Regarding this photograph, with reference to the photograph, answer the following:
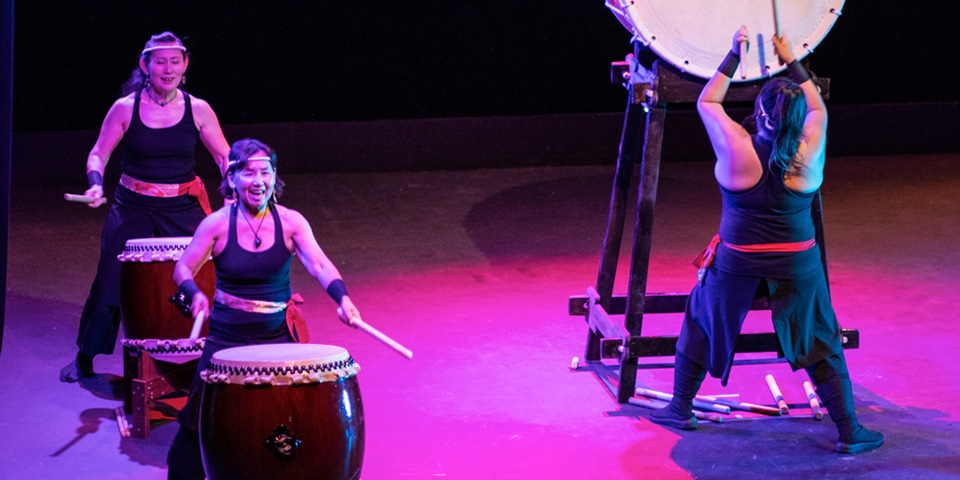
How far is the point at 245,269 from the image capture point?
388 cm

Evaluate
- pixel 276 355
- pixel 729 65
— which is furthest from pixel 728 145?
pixel 276 355

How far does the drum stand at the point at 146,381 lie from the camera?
4.76 metres

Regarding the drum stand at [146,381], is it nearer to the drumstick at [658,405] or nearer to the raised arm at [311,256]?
the raised arm at [311,256]

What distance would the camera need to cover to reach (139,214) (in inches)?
206

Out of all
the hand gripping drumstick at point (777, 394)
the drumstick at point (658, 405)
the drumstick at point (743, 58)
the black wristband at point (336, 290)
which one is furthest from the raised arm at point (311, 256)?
the hand gripping drumstick at point (777, 394)

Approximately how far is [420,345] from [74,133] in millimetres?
5481

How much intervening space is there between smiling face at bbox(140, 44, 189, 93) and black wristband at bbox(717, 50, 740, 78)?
7.58 feet

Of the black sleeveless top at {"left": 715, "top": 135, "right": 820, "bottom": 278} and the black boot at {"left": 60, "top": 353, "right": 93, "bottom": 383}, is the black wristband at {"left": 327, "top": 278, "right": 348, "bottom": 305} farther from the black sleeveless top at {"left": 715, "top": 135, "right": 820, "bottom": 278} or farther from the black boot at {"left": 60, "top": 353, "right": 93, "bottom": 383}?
the black boot at {"left": 60, "top": 353, "right": 93, "bottom": 383}

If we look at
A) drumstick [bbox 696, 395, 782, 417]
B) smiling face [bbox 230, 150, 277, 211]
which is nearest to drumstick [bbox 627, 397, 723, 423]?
drumstick [bbox 696, 395, 782, 417]

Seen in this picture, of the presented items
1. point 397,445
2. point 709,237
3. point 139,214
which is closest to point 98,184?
point 139,214

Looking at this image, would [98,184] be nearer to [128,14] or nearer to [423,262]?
[423,262]

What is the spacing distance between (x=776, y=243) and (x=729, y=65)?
737 millimetres

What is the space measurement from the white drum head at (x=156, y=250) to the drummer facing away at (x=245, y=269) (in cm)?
82

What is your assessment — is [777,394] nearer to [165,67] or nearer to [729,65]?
[729,65]
